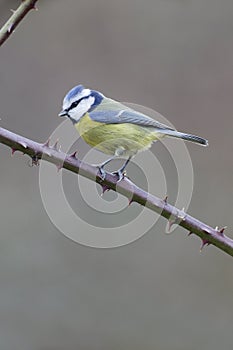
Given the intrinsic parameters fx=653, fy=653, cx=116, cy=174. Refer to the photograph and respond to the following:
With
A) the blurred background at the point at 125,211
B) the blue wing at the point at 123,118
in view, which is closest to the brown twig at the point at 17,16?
the blue wing at the point at 123,118

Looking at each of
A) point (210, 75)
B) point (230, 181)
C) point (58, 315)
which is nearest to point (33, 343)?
point (58, 315)

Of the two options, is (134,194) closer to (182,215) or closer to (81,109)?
(182,215)

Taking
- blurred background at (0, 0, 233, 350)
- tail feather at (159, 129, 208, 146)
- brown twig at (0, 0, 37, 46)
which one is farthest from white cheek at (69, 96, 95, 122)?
blurred background at (0, 0, 233, 350)

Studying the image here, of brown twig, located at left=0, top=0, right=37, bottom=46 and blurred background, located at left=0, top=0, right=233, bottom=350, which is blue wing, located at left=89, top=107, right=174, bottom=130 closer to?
brown twig, located at left=0, top=0, right=37, bottom=46

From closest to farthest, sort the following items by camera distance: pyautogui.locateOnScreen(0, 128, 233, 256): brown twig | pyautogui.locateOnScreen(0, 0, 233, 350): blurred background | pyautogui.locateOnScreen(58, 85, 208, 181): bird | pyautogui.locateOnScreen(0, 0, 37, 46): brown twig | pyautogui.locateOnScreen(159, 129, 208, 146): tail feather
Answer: pyautogui.locateOnScreen(0, 0, 37, 46): brown twig < pyautogui.locateOnScreen(0, 128, 233, 256): brown twig < pyautogui.locateOnScreen(159, 129, 208, 146): tail feather < pyautogui.locateOnScreen(58, 85, 208, 181): bird < pyautogui.locateOnScreen(0, 0, 233, 350): blurred background

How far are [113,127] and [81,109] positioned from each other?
0.30 ft

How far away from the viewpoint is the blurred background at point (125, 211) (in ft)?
12.5

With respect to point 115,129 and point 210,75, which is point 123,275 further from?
point 115,129

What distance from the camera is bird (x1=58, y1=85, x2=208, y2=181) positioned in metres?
1.54

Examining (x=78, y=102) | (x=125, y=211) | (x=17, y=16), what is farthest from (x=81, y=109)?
(x=125, y=211)

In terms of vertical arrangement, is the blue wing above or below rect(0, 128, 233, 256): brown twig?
above

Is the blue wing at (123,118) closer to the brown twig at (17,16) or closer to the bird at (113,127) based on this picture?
the bird at (113,127)

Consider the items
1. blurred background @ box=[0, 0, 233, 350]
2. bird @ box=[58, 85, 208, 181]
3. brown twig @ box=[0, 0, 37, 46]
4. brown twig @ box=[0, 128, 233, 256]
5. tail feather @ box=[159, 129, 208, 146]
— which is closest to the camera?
brown twig @ box=[0, 0, 37, 46]

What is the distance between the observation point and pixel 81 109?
1599 mm
